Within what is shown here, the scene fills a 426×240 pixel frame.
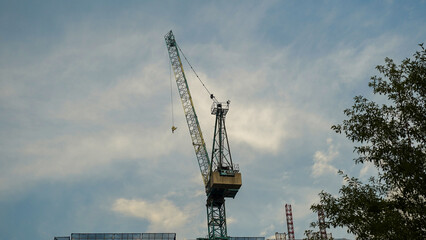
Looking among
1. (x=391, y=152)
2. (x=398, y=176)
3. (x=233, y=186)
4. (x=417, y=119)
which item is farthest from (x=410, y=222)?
(x=233, y=186)

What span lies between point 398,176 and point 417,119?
384 cm

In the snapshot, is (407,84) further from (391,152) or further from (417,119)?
(391,152)

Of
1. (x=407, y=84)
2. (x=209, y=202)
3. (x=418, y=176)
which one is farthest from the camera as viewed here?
(x=209, y=202)

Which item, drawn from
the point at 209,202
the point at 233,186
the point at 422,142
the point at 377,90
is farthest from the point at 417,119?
the point at 209,202

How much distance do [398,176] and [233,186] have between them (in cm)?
Answer: 10138

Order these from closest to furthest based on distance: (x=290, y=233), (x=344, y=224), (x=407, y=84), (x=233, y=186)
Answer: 1. (x=407, y=84)
2. (x=344, y=224)
3. (x=233, y=186)
4. (x=290, y=233)

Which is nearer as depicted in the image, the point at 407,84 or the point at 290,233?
the point at 407,84

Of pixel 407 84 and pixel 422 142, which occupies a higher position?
pixel 407 84

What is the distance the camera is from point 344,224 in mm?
27875

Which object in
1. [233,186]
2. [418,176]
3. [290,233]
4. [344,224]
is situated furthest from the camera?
[290,233]

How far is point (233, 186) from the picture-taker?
125m

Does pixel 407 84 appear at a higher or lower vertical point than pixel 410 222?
higher

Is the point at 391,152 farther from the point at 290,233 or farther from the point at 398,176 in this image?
the point at 290,233

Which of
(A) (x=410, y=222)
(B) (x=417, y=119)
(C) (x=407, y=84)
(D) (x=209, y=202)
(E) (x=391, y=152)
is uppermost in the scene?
(D) (x=209, y=202)
